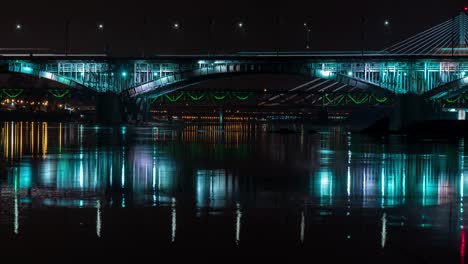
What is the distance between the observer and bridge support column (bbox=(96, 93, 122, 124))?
14750 cm

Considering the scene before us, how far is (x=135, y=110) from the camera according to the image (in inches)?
6265

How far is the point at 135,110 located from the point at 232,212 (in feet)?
459

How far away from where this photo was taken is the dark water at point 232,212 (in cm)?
1549

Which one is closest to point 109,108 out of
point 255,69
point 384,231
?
point 255,69

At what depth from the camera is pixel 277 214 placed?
20.2 m

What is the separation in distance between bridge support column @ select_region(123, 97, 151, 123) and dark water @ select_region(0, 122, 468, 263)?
117 metres

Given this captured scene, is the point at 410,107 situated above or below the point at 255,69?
below

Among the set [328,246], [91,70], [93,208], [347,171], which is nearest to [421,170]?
[347,171]

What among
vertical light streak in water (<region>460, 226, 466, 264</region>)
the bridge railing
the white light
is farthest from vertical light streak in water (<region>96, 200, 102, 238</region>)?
the bridge railing

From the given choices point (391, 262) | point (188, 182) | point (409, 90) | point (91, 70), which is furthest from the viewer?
point (91, 70)

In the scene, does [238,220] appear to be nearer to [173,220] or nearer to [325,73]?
[173,220]

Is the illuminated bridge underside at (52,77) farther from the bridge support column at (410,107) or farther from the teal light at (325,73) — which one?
the bridge support column at (410,107)

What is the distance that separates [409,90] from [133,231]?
388 ft

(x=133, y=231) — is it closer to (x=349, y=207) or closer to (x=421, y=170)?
(x=349, y=207)
